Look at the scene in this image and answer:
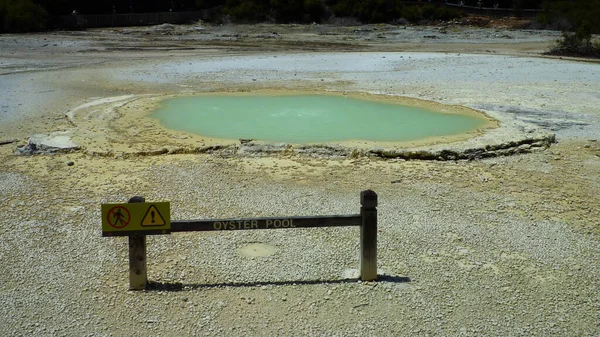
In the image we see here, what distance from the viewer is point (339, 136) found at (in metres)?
10.5

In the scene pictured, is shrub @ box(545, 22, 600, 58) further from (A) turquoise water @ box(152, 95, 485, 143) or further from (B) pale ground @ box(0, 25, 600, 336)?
(A) turquoise water @ box(152, 95, 485, 143)

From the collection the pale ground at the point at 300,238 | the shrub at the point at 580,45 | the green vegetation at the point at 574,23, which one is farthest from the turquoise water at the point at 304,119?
the green vegetation at the point at 574,23

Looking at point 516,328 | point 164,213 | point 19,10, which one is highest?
point 19,10

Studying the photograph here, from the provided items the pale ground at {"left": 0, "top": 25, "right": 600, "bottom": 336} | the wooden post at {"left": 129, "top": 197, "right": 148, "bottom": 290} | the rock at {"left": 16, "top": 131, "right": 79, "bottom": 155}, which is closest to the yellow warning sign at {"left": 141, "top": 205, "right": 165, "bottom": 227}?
the wooden post at {"left": 129, "top": 197, "right": 148, "bottom": 290}

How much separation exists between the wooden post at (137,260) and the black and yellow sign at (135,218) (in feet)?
0.23

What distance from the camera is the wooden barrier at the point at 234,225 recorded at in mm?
4840

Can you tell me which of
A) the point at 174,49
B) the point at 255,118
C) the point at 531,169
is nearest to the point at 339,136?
the point at 255,118

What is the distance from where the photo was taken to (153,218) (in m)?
4.86

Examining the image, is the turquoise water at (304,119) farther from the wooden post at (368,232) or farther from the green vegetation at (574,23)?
the green vegetation at (574,23)

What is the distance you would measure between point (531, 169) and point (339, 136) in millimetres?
3175

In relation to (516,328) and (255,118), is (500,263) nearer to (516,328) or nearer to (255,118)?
(516,328)

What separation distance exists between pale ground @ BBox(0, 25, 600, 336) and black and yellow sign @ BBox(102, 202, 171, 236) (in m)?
0.53

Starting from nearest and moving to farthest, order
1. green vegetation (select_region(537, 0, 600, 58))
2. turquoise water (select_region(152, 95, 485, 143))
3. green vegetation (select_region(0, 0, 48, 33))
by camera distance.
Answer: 1. turquoise water (select_region(152, 95, 485, 143))
2. green vegetation (select_region(537, 0, 600, 58))
3. green vegetation (select_region(0, 0, 48, 33))

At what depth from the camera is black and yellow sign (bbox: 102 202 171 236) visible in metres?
4.80
